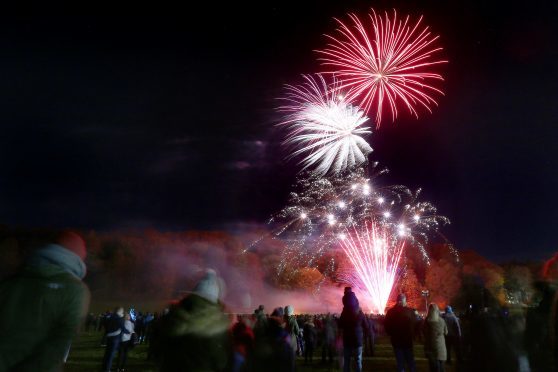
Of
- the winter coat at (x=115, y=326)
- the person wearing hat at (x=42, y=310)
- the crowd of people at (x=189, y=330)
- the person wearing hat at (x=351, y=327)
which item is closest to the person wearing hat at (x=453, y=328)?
the person wearing hat at (x=351, y=327)

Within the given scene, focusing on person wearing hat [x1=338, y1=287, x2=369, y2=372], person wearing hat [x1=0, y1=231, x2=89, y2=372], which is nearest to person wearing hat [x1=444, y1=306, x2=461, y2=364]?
person wearing hat [x1=338, y1=287, x2=369, y2=372]

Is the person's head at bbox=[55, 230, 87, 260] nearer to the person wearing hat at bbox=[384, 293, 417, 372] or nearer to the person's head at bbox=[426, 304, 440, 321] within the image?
the person wearing hat at bbox=[384, 293, 417, 372]

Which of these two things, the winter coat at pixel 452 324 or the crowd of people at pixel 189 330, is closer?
the crowd of people at pixel 189 330

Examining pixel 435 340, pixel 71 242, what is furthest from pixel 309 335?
pixel 71 242

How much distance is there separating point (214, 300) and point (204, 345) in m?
0.41

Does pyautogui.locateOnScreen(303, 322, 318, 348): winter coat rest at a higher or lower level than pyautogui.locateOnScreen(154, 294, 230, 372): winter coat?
higher

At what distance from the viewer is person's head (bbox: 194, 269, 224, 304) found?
4.18 meters

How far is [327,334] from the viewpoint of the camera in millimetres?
14562

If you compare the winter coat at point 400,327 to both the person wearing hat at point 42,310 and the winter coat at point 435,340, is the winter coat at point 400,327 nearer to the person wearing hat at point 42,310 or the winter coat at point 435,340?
the winter coat at point 435,340

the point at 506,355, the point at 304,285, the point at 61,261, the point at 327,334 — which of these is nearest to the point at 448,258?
the point at 304,285

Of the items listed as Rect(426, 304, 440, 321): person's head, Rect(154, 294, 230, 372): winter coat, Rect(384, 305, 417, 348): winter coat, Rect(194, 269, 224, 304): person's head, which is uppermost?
Rect(426, 304, 440, 321): person's head

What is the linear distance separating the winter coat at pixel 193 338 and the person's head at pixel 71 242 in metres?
1.14

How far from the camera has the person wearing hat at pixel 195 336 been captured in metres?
3.99

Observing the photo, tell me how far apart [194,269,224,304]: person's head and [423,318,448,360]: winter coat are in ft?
20.5
